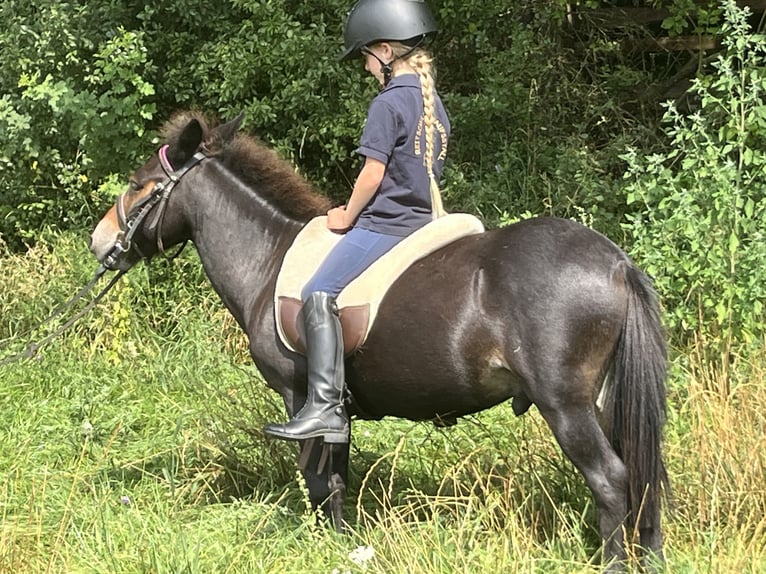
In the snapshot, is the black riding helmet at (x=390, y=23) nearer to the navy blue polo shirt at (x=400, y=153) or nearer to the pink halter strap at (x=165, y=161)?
the navy blue polo shirt at (x=400, y=153)

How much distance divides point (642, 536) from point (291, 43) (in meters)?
5.39

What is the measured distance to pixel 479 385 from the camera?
3.76 meters

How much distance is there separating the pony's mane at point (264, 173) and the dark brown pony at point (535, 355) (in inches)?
19.8

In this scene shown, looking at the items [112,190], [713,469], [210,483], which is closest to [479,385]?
[713,469]

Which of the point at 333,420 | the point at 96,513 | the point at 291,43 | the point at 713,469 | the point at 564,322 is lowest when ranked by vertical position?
the point at 713,469

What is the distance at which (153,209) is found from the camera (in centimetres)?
455

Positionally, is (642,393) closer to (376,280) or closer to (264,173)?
(376,280)

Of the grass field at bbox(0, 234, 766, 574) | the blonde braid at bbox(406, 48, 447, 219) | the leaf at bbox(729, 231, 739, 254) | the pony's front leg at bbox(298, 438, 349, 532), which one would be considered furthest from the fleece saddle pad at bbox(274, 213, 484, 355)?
the leaf at bbox(729, 231, 739, 254)

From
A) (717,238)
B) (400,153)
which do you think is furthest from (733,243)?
(400,153)

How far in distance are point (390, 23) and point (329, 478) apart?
198cm

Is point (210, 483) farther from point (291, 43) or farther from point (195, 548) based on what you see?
point (291, 43)

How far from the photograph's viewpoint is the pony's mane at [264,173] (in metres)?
4.51

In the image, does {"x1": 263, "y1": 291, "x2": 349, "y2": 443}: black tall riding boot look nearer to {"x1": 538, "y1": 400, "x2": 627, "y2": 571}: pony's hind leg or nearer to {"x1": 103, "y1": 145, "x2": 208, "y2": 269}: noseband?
{"x1": 538, "y1": 400, "x2": 627, "y2": 571}: pony's hind leg

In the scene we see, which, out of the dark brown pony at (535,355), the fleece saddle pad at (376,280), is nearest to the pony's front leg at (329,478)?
the dark brown pony at (535,355)
